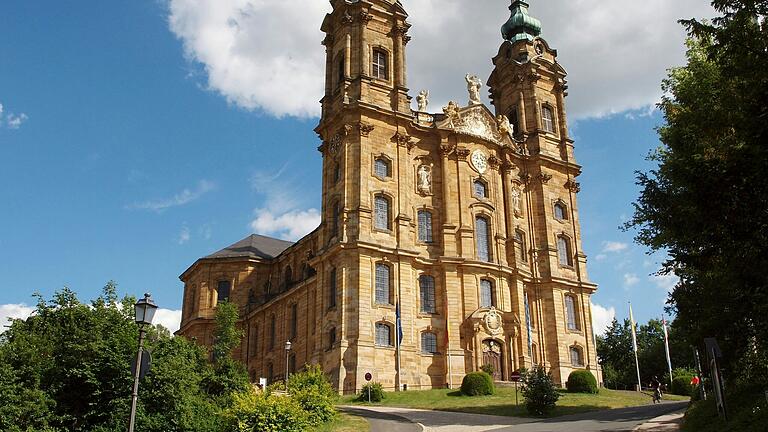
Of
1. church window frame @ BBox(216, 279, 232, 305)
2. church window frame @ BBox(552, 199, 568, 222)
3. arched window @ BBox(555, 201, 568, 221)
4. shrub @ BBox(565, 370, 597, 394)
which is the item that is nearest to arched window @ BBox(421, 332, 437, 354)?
shrub @ BBox(565, 370, 597, 394)

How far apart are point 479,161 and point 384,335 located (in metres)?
16.2

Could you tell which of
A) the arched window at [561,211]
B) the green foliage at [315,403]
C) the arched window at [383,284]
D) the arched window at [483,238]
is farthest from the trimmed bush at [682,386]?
the green foliage at [315,403]

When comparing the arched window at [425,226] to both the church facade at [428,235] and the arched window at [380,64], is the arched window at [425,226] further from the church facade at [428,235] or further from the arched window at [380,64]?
the arched window at [380,64]

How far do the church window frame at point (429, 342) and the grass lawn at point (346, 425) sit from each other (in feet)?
62.7

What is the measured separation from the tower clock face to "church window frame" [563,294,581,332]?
12.5 m

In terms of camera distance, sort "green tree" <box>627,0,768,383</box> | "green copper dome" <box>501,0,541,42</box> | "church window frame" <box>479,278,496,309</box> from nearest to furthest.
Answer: "green tree" <box>627,0,768,383</box> → "church window frame" <box>479,278,496,309</box> → "green copper dome" <box>501,0,541,42</box>

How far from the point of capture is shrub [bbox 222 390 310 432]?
2320cm

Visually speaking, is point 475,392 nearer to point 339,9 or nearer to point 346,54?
point 346,54

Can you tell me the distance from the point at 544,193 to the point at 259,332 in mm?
28089

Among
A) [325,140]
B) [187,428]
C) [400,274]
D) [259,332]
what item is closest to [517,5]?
[325,140]

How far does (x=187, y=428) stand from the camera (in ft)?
73.5

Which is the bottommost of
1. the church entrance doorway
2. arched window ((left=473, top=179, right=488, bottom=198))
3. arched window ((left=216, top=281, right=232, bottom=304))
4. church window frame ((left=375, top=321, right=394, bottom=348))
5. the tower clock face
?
the church entrance doorway

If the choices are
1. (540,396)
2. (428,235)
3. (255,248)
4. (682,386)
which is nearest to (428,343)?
(428,235)

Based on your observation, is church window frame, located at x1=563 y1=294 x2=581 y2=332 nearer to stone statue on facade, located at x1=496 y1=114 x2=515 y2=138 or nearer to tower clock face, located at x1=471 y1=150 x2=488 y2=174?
tower clock face, located at x1=471 y1=150 x2=488 y2=174
